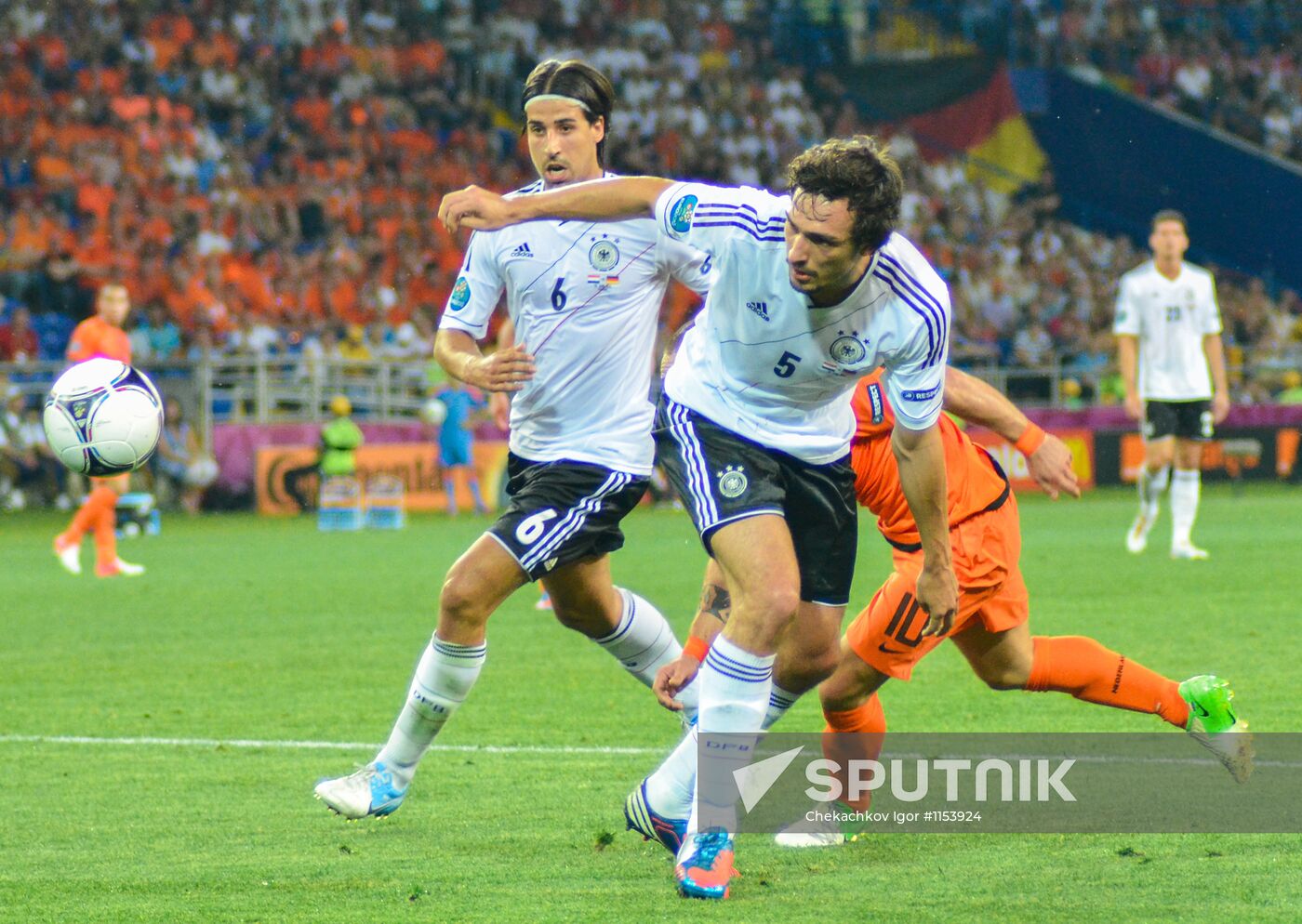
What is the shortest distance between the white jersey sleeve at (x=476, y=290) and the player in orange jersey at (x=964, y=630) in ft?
3.43

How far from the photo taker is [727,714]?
4.43 m

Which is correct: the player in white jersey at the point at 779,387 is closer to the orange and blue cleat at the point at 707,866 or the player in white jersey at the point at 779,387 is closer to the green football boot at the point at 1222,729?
the orange and blue cleat at the point at 707,866

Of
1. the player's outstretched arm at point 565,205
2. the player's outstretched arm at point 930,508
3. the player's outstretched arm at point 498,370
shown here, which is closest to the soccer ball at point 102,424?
the player's outstretched arm at point 498,370

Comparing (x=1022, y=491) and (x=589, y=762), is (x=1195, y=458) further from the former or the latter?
(x=1022, y=491)

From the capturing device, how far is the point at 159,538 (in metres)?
18.0

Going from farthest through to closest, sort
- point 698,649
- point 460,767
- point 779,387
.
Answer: point 460,767 → point 698,649 → point 779,387

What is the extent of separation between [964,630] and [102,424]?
4.02 m

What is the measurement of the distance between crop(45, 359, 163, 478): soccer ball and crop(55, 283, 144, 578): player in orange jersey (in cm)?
371

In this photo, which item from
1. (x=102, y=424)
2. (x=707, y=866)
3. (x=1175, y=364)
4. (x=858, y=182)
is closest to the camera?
(x=858, y=182)

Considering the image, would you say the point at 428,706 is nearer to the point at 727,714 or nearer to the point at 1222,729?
the point at 727,714

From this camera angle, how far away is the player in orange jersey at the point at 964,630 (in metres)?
4.89

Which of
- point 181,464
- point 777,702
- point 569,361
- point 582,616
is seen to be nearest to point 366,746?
point 582,616

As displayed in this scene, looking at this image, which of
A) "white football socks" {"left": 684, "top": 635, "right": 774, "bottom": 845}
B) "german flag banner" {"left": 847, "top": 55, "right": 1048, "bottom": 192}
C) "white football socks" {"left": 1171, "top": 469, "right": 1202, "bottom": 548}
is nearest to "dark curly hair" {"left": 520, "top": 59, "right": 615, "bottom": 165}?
"white football socks" {"left": 684, "top": 635, "right": 774, "bottom": 845}

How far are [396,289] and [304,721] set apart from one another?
17796 millimetres
